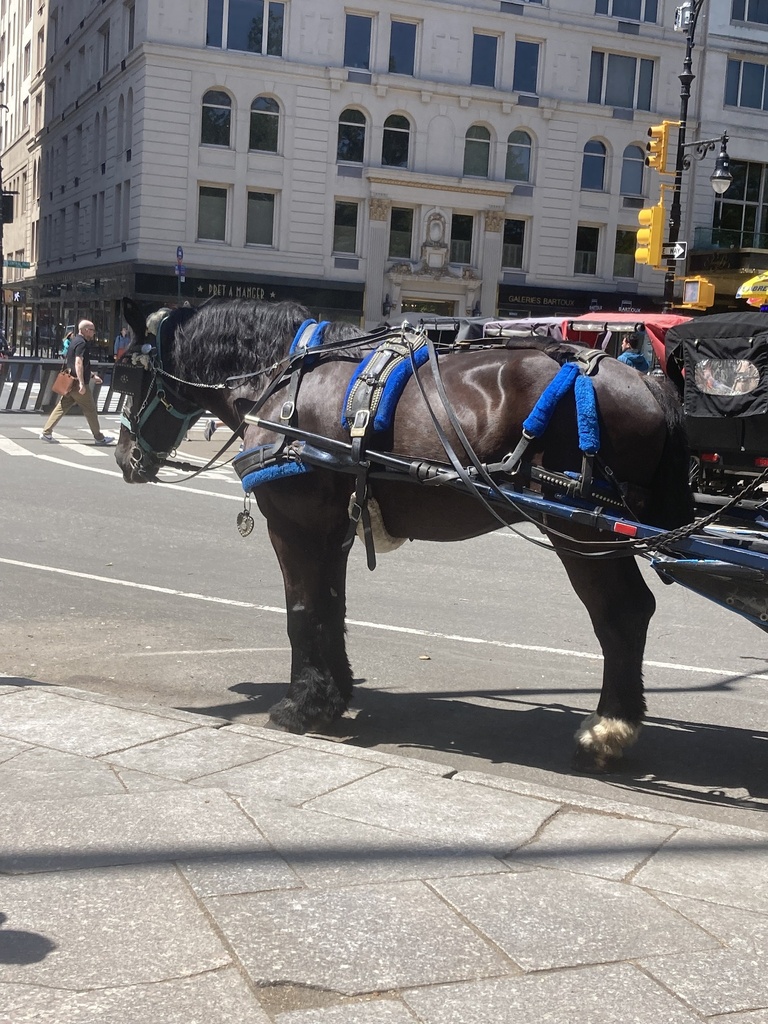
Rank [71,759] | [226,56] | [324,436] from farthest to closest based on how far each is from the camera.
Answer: [226,56] → [324,436] → [71,759]

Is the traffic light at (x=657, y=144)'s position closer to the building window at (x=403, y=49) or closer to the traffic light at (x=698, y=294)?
the traffic light at (x=698, y=294)

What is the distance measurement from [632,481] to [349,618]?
3.45 metres

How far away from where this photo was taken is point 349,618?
8.38m

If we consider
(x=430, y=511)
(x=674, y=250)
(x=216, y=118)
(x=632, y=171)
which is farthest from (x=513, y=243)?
(x=430, y=511)

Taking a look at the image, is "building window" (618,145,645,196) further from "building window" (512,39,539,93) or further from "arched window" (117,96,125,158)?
"arched window" (117,96,125,158)

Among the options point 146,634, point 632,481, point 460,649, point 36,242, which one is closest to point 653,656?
point 460,649

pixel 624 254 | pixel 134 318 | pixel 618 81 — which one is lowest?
pixel 134 318

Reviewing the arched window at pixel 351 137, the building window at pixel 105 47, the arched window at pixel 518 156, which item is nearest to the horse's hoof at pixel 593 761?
the arched window at pixel 351 137

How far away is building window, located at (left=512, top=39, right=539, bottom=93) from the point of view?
44.3m

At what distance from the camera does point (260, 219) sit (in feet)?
139

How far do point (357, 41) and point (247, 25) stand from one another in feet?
12.7

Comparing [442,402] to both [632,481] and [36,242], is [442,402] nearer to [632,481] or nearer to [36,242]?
[632,481]

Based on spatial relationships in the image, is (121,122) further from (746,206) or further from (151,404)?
(151,404)

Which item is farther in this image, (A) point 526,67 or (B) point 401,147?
(A) point 526,67
